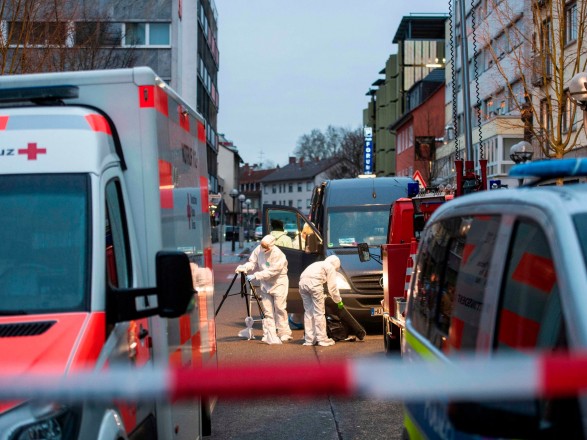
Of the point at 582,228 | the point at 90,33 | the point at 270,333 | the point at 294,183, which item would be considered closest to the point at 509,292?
the point at 582,228

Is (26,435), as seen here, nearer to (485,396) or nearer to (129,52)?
(485,396)

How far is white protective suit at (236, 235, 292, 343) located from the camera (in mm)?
15531

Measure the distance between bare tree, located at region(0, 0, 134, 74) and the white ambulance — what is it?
1285 cm

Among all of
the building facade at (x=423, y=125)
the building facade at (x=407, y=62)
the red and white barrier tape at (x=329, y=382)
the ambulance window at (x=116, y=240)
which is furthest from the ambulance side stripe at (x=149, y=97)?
the building facade at (x=407, y=62)

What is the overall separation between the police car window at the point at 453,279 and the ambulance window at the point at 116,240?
1558 mm

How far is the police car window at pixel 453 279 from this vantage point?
3744mm

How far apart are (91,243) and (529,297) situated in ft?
7.42

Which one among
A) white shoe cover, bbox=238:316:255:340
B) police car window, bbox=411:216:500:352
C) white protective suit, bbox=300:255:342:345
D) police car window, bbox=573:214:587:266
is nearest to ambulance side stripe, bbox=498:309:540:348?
police car window, bbox=411:216:500:352

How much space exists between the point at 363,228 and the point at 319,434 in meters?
9.80

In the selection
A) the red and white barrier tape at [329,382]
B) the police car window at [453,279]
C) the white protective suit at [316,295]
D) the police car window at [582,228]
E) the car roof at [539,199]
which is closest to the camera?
the red and white barrier tape at [329,382]

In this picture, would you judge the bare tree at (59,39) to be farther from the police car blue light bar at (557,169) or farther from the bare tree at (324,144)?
the bare tree at (324,144)

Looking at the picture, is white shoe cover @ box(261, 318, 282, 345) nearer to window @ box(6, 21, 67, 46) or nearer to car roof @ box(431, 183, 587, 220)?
window @ box(6, 21, 67, 46)

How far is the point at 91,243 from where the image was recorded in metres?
4.67

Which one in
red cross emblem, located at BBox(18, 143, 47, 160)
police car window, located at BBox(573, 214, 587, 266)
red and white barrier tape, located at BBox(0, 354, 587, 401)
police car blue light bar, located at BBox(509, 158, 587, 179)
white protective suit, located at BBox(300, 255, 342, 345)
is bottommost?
white protective suit, located at BBox(300, 255, 342, 345)
